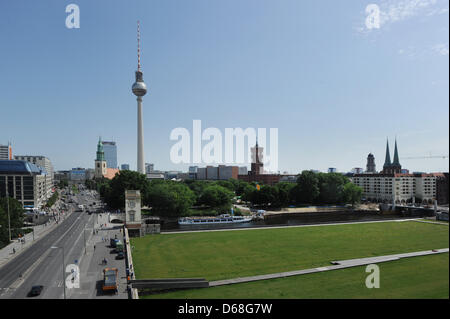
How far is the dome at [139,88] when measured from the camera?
76.2m

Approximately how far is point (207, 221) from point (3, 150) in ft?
361

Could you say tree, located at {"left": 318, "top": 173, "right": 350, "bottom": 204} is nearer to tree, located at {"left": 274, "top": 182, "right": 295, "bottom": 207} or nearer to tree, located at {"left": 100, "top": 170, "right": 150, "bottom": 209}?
tree, located at {"left": 274, "top": 182, "right": 295, "bottom": 207}

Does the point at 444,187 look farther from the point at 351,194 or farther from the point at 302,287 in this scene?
the point at 351,194

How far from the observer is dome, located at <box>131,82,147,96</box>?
7625 centimetres

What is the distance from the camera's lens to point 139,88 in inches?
3002

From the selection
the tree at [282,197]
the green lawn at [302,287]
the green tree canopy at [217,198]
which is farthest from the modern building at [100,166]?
the green lawn at [302,287]

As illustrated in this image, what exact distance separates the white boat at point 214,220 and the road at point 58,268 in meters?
14.3

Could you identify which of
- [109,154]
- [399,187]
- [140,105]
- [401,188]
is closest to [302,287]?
[399,187]

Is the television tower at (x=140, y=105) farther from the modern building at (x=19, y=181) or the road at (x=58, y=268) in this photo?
the road at (x=58, y=268)

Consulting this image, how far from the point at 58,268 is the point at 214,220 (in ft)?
91.4

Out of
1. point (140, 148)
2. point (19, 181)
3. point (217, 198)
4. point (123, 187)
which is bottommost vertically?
point (217, 198)

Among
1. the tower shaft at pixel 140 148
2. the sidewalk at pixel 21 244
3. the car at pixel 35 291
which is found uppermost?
the tower shaft at pixel 140 148
